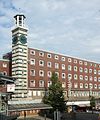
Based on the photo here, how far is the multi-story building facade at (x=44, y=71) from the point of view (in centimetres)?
7750

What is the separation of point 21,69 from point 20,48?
18.3 ft

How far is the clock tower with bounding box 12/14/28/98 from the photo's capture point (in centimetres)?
7669

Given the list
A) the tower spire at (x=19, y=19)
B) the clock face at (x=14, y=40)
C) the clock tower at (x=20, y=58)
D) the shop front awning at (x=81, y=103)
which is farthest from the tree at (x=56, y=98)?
the shop front awning at (x=81, y=103)

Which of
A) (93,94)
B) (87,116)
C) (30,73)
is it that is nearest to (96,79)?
(93,94)

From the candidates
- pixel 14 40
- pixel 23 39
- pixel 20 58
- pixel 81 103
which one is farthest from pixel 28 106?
pixel 81 103

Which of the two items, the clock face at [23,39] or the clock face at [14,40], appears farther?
the clock face at [14,40]

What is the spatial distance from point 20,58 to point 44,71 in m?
12.9

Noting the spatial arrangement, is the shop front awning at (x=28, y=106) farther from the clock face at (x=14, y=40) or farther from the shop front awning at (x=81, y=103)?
the shop front awning at (x=81, y=103)

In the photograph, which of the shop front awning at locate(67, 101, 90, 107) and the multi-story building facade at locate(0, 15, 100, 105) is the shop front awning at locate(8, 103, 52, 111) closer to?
the multi-story building facade at locate(0, 15, 100, 105)

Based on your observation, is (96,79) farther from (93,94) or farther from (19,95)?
(19,95)

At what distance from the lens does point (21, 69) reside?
77.1m

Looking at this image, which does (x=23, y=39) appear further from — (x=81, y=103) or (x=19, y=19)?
A: (x=81, y=103)

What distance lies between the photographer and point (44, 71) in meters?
87.8

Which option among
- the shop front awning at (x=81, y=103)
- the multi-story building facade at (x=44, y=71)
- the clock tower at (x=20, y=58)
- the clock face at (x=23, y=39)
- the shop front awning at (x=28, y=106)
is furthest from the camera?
the shop front awning at (x=81, y=103)
